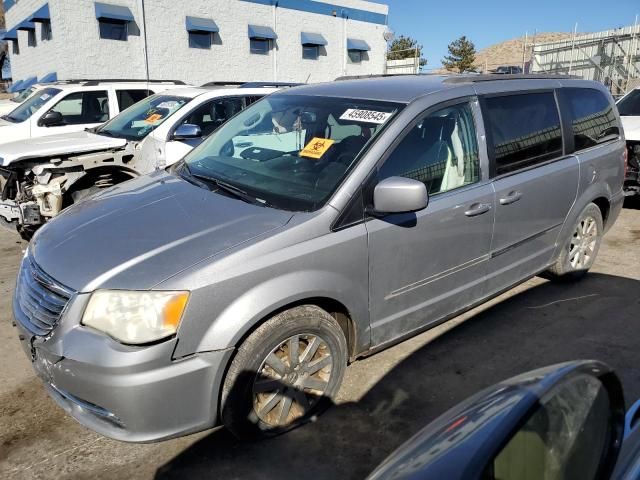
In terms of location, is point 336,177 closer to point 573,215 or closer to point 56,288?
point 56,288

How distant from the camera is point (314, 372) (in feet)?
9.65

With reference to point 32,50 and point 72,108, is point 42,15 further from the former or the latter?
point 72,108

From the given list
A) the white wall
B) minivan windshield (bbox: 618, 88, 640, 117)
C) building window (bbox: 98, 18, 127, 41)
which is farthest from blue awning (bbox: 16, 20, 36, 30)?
minivan windshield (bbox: 618, 88, 640, 117)

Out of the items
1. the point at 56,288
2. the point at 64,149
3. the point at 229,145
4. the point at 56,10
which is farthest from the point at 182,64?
the point at 56,288

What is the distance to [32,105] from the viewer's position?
29.8 ft

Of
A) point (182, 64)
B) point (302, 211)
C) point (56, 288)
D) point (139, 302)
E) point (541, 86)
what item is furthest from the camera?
point (182, 64)

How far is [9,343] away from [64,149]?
249 centimetres

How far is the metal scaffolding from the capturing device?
61.9 feet

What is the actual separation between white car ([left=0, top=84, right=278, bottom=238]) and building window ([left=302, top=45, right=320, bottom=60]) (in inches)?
712

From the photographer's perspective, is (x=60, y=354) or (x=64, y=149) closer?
(x=60, y=354)

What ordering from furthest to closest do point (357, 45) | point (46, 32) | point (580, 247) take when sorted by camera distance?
point (357, 45), point (46, 32), point (580, 247)

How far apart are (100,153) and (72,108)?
11.4 feet

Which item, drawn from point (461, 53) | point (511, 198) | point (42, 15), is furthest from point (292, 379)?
point (461, 53)

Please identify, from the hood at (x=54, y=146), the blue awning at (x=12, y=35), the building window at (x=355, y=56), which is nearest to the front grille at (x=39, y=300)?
the hood at (x=54, y=146)
